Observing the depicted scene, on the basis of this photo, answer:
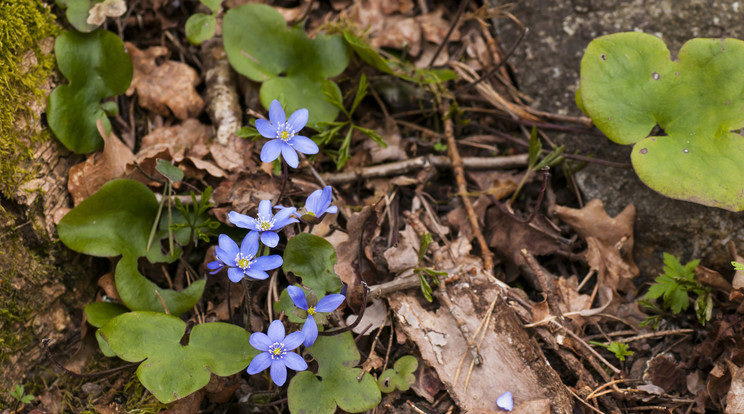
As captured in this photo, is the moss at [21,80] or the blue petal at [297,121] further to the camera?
the moss at [21,80]

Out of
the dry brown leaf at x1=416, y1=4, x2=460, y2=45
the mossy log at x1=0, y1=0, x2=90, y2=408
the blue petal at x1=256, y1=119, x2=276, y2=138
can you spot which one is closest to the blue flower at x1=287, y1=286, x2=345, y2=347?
the blue petal at x1=256, y1=119, x2=276, y2=138

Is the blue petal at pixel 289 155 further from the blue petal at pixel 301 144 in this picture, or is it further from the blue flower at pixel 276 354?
the blue flower at pixel 276 354

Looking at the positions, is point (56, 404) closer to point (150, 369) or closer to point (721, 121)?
point (150, 369)

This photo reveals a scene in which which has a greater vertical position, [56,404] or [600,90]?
[600,90]

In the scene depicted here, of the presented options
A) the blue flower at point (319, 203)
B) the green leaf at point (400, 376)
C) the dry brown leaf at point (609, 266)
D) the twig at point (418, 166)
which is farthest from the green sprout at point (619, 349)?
the blue flower at point (319, 203)

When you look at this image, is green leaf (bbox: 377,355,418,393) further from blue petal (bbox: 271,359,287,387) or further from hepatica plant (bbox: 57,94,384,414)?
blue petal (bbox: 271,359,287,387)

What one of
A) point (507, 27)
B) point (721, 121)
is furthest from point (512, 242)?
point (507, 27)

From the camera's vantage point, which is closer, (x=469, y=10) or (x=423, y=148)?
(x=423, y=148)
